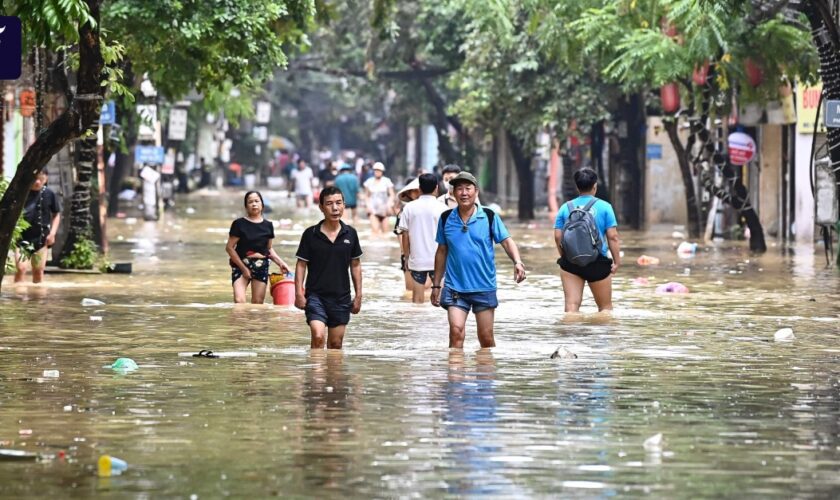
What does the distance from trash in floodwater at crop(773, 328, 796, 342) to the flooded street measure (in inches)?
7.4

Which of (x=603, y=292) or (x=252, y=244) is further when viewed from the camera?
(x=252, y=244)

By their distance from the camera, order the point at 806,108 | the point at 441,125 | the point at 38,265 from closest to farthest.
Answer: the point at 38,265 < the point at 806,108 < the point at 441,125

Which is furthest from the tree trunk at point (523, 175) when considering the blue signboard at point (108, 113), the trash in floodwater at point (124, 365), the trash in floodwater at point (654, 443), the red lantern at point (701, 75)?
the trash in floodwater at point (654, 443)

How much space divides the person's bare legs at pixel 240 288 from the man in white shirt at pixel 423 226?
1750mm

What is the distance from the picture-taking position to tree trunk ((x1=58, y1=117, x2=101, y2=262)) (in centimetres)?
2775

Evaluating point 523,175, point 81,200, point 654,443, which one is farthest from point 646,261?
point 523,175

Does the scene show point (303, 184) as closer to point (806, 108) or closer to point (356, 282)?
point (806, 108)

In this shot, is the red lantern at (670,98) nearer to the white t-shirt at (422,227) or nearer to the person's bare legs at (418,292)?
the person's bare legs at (418,292)

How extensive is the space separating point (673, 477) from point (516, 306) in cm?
1198

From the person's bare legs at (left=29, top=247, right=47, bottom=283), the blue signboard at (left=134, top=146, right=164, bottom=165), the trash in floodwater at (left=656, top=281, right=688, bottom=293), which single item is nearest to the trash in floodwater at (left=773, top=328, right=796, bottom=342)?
the trash in floodwater at (left=656, top=281, right=688, bottom=293)

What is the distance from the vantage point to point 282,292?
20.8 m

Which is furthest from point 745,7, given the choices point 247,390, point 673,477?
point 673,477

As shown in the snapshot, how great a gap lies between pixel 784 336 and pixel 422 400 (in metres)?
5.81

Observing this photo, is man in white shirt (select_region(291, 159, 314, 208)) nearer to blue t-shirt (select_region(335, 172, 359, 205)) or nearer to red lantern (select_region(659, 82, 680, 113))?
blue t-shirt (select_region(335, 172, 359, 205))
